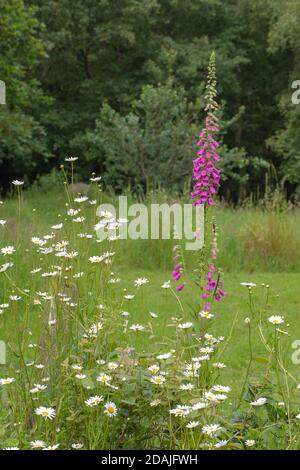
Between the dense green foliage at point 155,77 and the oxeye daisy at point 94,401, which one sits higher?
the dense green foliage at point 155,77

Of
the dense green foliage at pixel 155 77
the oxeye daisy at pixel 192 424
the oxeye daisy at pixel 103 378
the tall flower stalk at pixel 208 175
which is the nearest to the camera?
the oxeye daisy at pixel 192 424

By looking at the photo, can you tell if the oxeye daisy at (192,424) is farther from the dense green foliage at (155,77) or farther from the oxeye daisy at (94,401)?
the dense green foliage at (155,77)

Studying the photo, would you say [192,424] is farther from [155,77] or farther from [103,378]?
[155,77]

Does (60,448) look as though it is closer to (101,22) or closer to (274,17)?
(101,22)

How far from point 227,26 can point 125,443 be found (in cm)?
2244

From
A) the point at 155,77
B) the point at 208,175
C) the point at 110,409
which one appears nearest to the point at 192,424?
the point at 110,409

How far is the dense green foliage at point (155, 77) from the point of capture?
17.9m

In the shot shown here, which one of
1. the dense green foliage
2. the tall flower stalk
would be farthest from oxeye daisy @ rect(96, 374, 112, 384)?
the dense green foliage

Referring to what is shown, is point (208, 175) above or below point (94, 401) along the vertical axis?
above

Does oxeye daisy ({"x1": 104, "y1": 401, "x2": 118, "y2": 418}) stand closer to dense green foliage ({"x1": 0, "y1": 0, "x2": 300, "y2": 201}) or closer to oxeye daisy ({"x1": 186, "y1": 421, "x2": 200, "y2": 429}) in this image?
oxeye daisy ({"x1": 186, "y1": 421, "x2": 200, "y2": 429})

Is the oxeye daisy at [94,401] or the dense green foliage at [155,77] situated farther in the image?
the dense green foliage at [155,77]

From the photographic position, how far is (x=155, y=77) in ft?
69.7

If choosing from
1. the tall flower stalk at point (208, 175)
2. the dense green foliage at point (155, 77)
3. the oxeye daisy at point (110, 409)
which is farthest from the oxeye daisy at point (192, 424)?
the dense green foliage at point (155, 77)
